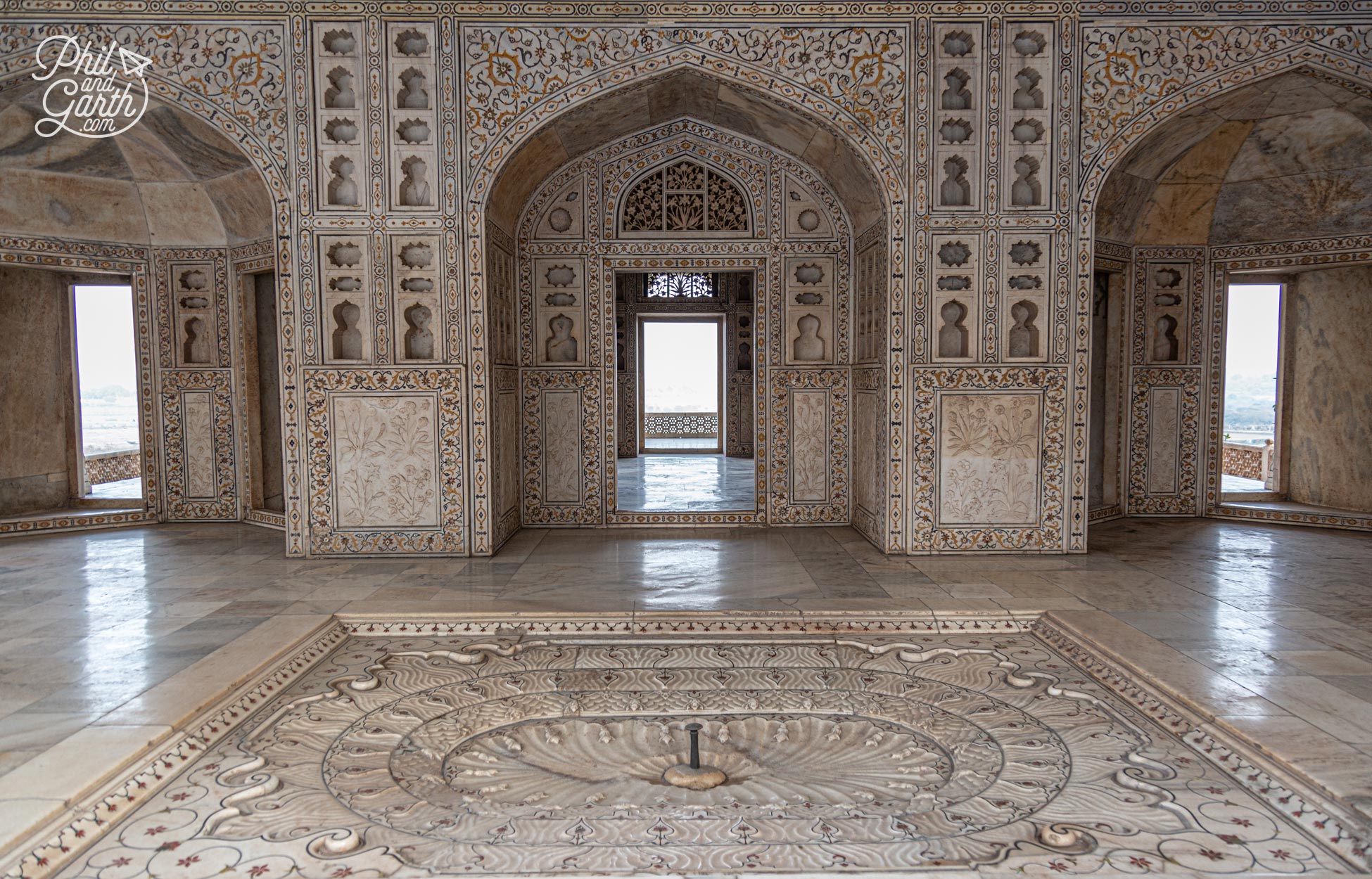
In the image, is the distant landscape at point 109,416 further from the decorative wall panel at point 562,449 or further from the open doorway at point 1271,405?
the open doorway at point 1271,405

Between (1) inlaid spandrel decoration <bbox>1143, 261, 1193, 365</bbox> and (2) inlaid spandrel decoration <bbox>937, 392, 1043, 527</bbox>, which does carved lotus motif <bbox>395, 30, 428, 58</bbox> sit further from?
(1) inlaid spandrel decoration <bbox>1143, 261, 1193, 365</bbox>

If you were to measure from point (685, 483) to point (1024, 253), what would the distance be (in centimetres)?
455

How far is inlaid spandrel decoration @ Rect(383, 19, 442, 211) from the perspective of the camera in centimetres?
571

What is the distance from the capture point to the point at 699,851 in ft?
7.90

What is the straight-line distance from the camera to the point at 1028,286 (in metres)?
5.88

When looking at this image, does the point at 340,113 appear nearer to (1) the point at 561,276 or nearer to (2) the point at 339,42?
(2) the point at 339,42

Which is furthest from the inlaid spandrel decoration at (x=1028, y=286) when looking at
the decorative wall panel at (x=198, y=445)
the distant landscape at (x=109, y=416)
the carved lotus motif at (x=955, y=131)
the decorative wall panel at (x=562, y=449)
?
the distant landscape at (x=109, y=416)

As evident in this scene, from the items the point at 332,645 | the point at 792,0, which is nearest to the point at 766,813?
the point at 332,645

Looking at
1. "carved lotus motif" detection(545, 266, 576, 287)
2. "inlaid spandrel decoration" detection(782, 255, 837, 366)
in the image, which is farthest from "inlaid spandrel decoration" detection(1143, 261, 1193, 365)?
Answer: "carved lotus motif" detection(545, 266, 576, 287)

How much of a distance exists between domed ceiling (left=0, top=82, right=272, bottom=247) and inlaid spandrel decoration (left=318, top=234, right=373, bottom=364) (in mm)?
1035

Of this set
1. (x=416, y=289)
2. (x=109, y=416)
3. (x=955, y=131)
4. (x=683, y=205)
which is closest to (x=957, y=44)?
(x=955, y=131)

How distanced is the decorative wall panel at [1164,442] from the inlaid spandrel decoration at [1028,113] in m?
2.35

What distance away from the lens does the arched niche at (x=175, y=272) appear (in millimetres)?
6691

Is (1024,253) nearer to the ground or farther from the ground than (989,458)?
farther from the ground
